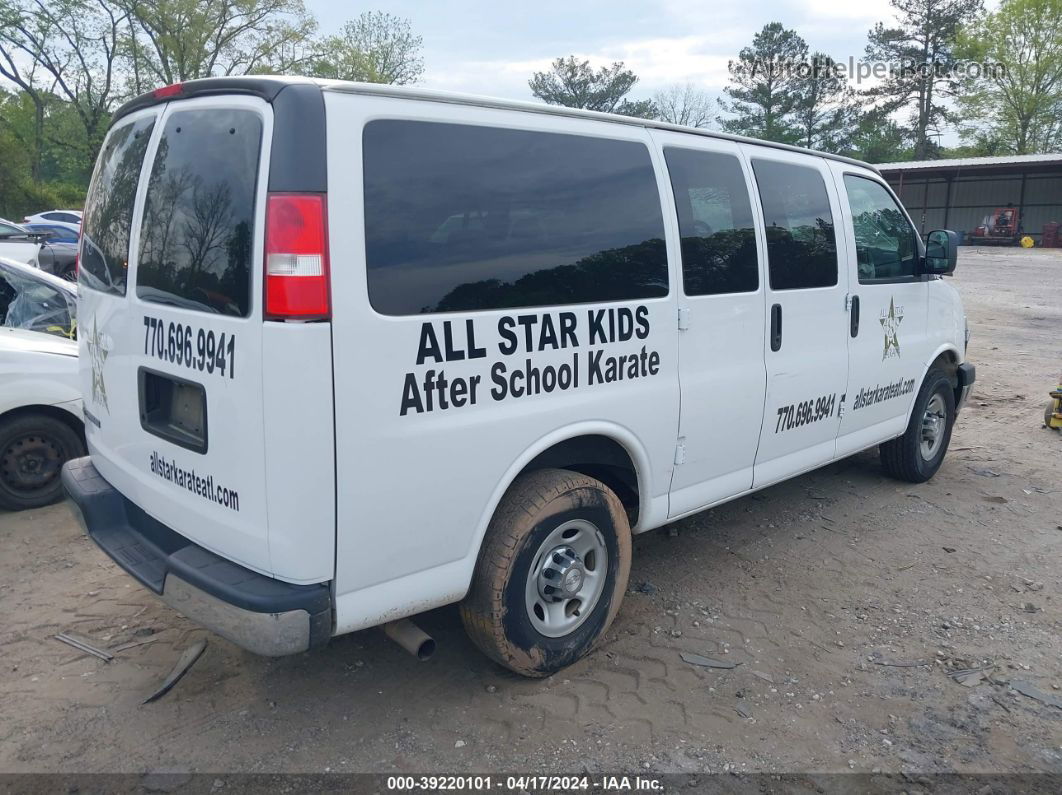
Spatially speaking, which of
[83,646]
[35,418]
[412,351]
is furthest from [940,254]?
[35,418]

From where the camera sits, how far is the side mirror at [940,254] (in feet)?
17.4

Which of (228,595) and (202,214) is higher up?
(202,214)

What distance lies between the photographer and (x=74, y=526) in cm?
494

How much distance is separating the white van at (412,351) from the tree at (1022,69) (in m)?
59.1

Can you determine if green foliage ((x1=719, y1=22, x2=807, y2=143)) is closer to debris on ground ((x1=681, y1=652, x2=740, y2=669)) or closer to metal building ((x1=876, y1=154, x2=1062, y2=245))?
metal building ((x1=876, y1=154, x2=1062, y2=245))

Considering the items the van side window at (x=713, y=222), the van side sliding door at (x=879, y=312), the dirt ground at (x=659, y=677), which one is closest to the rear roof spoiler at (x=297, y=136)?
the van side window at (x=713, y=222)

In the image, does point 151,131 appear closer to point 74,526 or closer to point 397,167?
point 397,167

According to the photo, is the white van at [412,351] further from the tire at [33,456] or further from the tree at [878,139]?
the tree at [878,139]

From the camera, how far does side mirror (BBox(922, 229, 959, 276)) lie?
5289 millimetres

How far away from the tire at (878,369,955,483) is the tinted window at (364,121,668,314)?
120 inches

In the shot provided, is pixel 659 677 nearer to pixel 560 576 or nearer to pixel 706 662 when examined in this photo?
pixel 706 662

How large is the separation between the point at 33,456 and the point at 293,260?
3.78 metres

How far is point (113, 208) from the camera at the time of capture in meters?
3.31

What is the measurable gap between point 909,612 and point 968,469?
2.79 metres
